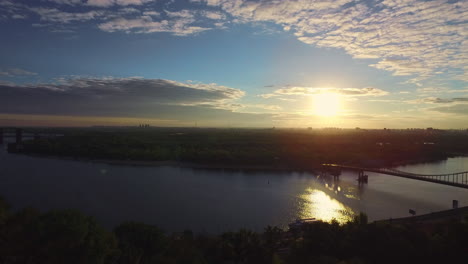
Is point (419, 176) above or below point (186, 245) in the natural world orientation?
below

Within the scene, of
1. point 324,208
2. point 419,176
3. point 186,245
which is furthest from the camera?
point 419,176

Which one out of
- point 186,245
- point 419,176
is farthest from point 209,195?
point 419,176

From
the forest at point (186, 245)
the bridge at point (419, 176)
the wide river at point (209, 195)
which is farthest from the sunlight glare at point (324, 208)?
the bridge at point (419, 176)

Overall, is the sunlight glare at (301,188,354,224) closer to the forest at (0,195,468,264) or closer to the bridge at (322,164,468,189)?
the forest at (0,195,468,264)

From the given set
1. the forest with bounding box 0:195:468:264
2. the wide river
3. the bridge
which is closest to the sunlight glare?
the wide river

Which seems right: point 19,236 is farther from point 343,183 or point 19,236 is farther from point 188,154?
point 188,154

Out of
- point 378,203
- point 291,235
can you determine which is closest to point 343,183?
point 378,203

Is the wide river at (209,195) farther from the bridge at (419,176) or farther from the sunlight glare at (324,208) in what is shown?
the bridge at (419,176)

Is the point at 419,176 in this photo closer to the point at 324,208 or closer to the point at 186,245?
the point at 324,208
